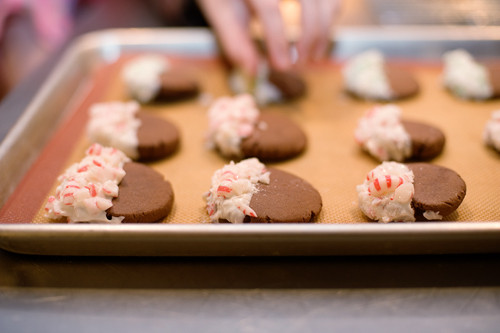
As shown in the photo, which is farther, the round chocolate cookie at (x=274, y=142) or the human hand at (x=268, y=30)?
the human hand at (x=268, y=30)

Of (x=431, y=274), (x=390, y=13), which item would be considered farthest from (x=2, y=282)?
(x=390, y=13)

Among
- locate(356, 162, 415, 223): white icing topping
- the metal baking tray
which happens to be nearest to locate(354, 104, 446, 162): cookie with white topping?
locate(356, 162, 415, 223): white icing topping

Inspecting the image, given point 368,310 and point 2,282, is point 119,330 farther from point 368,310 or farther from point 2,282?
point 368,310

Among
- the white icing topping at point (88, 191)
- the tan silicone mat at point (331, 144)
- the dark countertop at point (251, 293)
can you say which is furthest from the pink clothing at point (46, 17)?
the dark countertop at point (251, 293)

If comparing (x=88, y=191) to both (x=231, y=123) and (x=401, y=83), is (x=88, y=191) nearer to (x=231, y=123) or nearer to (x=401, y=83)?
(x=231, y=123)

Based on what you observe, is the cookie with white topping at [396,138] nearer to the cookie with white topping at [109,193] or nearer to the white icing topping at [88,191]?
the cookie with white topping at [109,193]

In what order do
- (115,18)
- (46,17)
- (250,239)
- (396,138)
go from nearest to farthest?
(250,239) → (396,138) → (46,17) → (115,18)

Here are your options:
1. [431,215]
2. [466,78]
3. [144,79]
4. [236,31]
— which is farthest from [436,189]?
[144,79]
